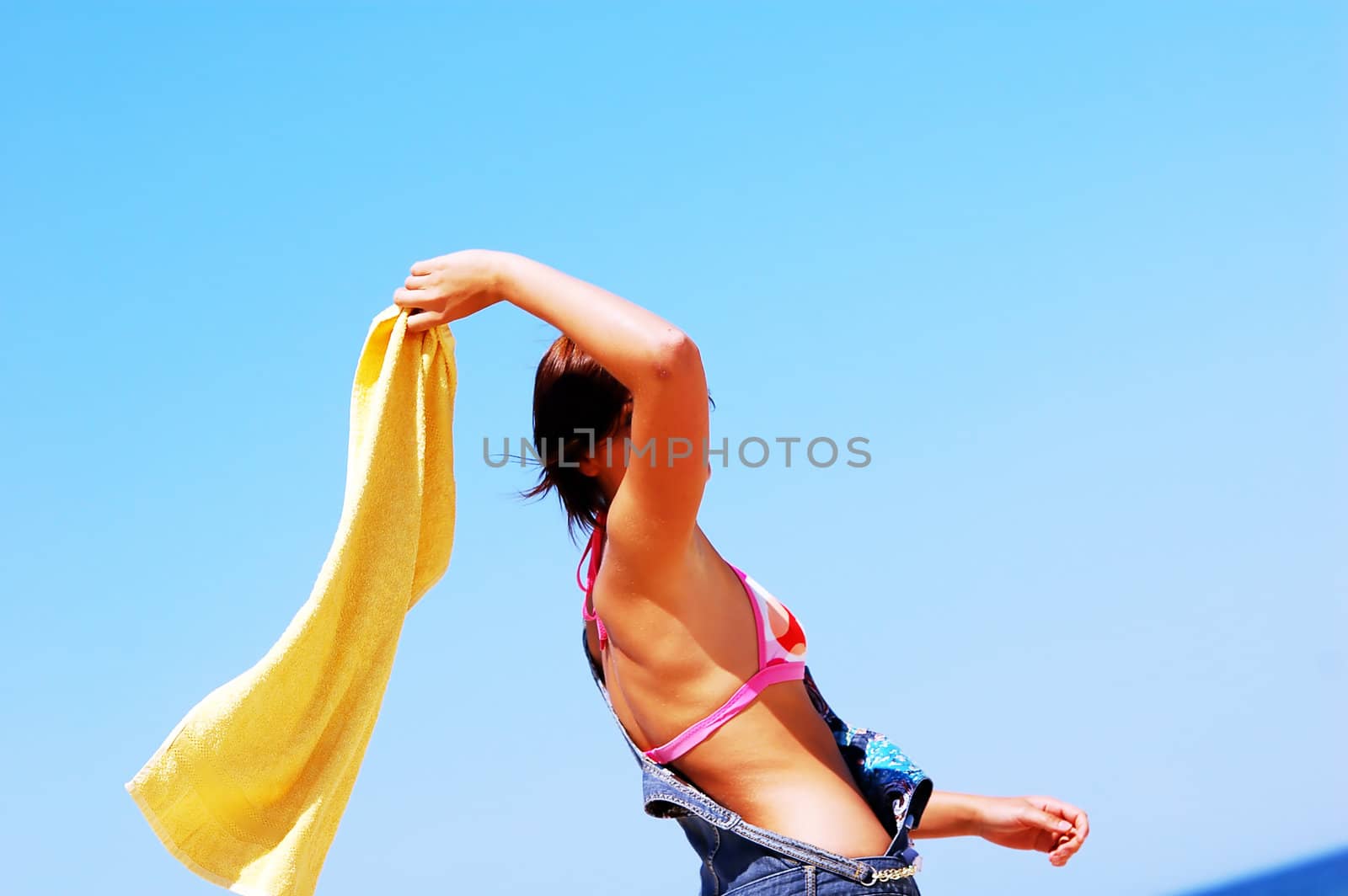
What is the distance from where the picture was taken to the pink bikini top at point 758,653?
2.11 metres

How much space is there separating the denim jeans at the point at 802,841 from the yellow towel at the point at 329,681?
0.55 m

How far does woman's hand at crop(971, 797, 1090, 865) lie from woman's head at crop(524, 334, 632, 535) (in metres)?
1.12

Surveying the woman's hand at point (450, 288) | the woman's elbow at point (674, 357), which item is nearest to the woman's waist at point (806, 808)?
the woman's elbow at point (674, 357)

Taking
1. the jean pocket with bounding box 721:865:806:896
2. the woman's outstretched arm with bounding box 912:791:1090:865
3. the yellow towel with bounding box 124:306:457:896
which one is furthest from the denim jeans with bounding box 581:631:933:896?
the yellow towel with bounding box 124:306:457:896

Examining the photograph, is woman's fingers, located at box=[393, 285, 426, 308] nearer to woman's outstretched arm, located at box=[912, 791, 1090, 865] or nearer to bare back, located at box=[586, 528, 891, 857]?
bare back, located at box=[586, 528, 891, 857]

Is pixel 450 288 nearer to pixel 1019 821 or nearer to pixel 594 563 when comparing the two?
pixel 594 563

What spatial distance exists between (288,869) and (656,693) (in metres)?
0.77

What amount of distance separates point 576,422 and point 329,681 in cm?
72

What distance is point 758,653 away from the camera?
217 cm

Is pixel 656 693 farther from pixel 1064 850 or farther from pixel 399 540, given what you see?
pixel 1064 850

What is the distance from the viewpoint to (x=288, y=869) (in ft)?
7.25

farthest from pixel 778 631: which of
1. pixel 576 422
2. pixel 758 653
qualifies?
pixel 576 422

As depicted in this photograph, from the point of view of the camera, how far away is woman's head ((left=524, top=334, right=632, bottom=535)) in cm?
225

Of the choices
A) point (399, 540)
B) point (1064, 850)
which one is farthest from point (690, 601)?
point (1064, 850)
